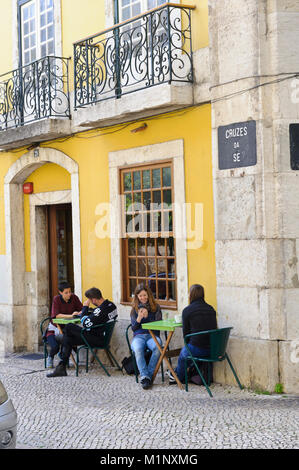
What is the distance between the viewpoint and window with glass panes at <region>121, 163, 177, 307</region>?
962 cm

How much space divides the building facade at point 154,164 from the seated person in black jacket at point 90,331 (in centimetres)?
72

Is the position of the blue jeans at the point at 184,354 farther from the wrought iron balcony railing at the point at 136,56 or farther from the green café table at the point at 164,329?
the wrought iron balcony railing at the point at 136,56

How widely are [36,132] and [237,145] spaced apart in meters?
4.20

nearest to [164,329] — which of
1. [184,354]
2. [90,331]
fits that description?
[184,354]

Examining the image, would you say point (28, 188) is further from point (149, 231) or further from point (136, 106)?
point (136, 106)

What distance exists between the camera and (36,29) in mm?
12266

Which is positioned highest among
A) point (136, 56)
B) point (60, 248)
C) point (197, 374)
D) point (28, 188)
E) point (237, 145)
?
point (136, 56)

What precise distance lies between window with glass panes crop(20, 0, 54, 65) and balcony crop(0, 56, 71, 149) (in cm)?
25

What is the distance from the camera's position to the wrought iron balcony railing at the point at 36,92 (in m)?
11.3

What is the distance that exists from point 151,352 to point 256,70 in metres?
3.73

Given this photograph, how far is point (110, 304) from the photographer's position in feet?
31.4

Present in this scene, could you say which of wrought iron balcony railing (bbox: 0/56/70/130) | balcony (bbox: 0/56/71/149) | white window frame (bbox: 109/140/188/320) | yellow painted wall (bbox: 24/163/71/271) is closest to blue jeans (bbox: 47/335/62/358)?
white window frame (bbox: 109/140/188/320)

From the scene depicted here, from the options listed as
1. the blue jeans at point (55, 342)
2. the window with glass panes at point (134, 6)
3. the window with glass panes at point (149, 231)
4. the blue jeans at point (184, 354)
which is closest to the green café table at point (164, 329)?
the blue jeans at point (184, 354)

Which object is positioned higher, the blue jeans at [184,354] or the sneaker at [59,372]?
the blue jeans at [184,354]
